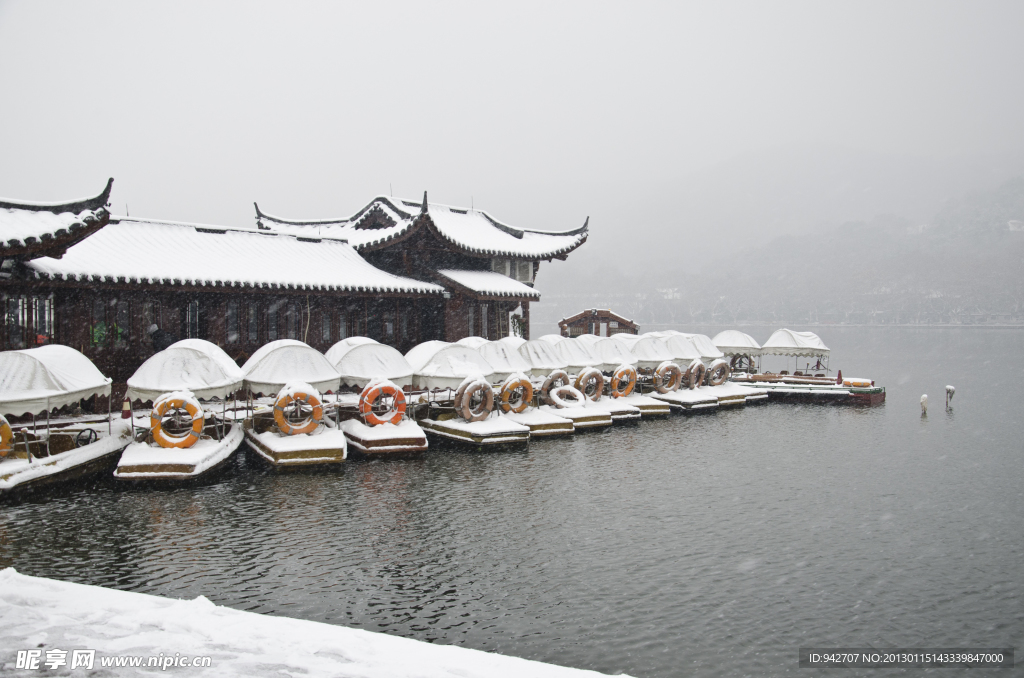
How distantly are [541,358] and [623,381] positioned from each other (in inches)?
157

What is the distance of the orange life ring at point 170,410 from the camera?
1552 cm

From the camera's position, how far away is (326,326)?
26.4m

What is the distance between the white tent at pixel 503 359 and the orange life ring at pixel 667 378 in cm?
760

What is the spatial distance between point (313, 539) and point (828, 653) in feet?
27.3

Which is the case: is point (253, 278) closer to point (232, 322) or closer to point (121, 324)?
point (232, 322)

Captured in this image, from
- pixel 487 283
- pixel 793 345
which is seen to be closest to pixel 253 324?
pixel 487 283

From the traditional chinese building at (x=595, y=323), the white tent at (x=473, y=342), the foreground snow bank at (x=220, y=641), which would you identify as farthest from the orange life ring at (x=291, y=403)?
the traditional chinese building at (x=595, y=323)

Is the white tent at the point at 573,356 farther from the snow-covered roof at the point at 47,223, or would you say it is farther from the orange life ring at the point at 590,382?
the snow-covered roof at the point at 47,223

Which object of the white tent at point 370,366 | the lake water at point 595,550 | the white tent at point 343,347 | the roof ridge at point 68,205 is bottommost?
the lake water at point 595,550

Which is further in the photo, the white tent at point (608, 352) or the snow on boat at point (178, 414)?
the white tent at point (608, 352)

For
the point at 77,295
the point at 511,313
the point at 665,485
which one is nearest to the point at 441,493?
the point at 665,485

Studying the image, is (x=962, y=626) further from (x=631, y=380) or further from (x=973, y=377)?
(x=973, y=377)

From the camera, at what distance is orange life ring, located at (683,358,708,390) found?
99.0ft

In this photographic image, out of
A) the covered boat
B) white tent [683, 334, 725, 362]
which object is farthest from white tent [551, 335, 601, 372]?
white tent [683, 334, 725, 362]
